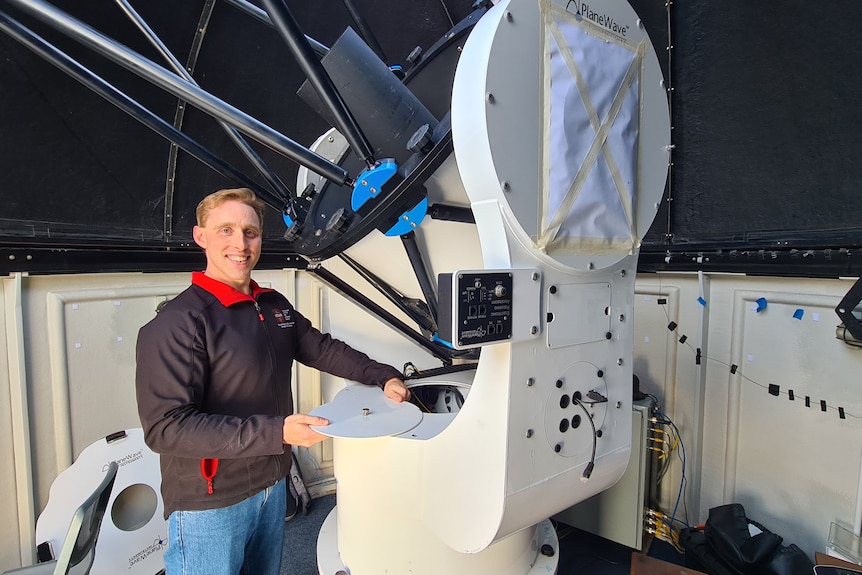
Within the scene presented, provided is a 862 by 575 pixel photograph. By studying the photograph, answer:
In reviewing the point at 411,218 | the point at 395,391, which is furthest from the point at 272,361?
the point at 411,218

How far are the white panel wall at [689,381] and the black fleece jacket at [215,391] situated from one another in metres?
1.04

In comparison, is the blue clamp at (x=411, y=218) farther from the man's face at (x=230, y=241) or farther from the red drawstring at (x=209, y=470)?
the red drawstring at (x=209, y=470)

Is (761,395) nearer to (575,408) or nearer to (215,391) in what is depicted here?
(575,408)

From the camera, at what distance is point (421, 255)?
1695 mm

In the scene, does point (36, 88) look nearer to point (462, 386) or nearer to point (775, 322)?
point (462, 386)

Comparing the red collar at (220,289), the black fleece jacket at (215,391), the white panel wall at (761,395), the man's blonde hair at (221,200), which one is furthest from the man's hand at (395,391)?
the white panel wall at (761,395)

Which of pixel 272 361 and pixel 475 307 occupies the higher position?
pixel 475 307

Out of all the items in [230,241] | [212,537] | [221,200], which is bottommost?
[212,537]

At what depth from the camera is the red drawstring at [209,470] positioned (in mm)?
1203

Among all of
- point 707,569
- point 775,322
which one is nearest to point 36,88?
point 775,322

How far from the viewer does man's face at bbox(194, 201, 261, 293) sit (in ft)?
4.27

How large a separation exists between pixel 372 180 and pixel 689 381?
213cm

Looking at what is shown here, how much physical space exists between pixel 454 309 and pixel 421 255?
77cm

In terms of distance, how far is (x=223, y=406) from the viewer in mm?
1257
